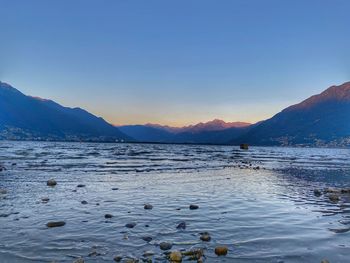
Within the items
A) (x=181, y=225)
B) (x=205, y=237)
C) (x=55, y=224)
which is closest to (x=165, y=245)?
(x=205, y=237)

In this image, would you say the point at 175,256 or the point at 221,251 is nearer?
the point at 175,256

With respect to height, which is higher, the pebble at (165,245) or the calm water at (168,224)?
the pebble at (165,245)

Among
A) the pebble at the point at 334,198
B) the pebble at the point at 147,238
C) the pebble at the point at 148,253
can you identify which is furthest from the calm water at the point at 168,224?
the pebble at the point at 334,198

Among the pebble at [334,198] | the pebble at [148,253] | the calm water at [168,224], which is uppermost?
the pebble at [148,253]

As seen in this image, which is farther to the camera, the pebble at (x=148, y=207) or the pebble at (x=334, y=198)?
the pebble at (x=334, y=198)

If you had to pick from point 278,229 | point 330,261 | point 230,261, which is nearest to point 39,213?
point 230,261

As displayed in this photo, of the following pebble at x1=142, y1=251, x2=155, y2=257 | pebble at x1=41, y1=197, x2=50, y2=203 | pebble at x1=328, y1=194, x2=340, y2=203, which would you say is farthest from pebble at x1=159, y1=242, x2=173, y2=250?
pebble at x1=328, y1=194, x2=340, y2=203

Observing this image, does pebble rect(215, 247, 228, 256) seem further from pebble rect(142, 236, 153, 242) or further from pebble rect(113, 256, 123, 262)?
pebble rect(113, 256, 123, 262)

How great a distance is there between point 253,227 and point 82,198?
13177mm

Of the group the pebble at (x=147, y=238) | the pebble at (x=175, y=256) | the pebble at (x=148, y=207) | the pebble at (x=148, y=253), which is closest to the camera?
the pebble at (x=175, y=256)

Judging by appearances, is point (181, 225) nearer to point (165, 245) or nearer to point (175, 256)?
point (165, 245)

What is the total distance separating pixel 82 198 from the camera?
2428cm

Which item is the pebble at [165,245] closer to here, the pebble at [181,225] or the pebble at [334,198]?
the pebble at [181,225]

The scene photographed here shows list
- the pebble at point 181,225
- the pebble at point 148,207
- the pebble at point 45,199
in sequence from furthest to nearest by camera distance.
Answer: the pebble at point 45,199 < the pebble at point 148,207 < the pebble at point 181,225
